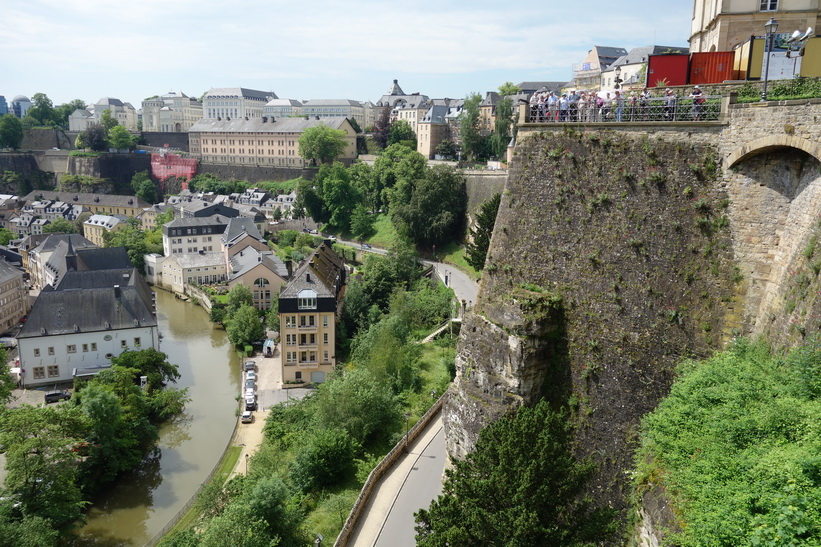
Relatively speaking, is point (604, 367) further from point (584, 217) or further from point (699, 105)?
point (699, 105)

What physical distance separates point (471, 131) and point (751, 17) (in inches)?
1965

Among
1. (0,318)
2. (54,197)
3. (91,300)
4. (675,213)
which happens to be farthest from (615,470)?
(54,197)

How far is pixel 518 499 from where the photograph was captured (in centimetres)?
945

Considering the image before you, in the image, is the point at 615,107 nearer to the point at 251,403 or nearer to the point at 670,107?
the point at 670,107

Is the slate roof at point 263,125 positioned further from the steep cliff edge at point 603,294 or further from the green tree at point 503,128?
the steep cliff edge at point 603,294

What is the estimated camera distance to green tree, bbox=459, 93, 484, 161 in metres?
62.7

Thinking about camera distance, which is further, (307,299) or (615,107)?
(307,299)

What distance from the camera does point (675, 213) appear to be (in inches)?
463

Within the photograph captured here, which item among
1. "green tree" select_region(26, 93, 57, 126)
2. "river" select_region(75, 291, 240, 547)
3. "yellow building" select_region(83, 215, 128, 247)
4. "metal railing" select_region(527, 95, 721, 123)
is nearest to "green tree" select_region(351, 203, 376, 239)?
"river" select_region(75, 291, 240, 547)

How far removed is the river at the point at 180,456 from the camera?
74.5 feet

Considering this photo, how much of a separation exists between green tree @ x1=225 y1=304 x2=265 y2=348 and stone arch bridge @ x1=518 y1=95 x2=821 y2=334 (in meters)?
32.1

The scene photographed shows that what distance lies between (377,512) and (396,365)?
1027 centimetres

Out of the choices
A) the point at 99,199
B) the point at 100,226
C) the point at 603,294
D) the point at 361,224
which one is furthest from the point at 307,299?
the point at 99,199

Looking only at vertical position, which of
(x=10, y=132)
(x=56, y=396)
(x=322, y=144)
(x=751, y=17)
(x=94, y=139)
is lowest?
(x=56, y=396)
